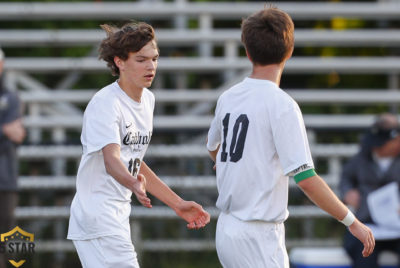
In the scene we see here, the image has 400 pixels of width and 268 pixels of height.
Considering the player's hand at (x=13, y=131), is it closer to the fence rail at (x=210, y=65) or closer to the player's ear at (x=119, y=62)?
the fence rail at (x=210, y=65)

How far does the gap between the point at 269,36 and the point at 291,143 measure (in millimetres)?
540

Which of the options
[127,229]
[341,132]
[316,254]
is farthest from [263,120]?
[341,132]

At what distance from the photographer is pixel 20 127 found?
784 cm

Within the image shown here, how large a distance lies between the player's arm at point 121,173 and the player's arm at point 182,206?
1.34ft

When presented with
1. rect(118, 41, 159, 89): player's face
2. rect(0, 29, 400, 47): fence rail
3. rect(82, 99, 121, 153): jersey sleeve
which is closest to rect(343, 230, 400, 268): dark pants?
rect(118, 41, 159, 89): player's face

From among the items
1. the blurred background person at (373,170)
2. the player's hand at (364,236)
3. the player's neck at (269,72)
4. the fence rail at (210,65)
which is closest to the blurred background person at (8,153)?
the fence rail at (210,65)

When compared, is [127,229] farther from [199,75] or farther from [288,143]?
[199,75]

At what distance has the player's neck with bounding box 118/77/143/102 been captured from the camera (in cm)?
462

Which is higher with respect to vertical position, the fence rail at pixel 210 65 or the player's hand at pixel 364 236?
the fence rail at pixel 210 65

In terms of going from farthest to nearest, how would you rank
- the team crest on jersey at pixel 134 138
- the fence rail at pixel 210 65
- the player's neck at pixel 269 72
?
the fence rail at pixel 210 65
the team crest on jersey at pixel 134 138
the player's neck at pixel 269 72

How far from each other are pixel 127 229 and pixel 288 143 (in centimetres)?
109

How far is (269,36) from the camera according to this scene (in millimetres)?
4141
